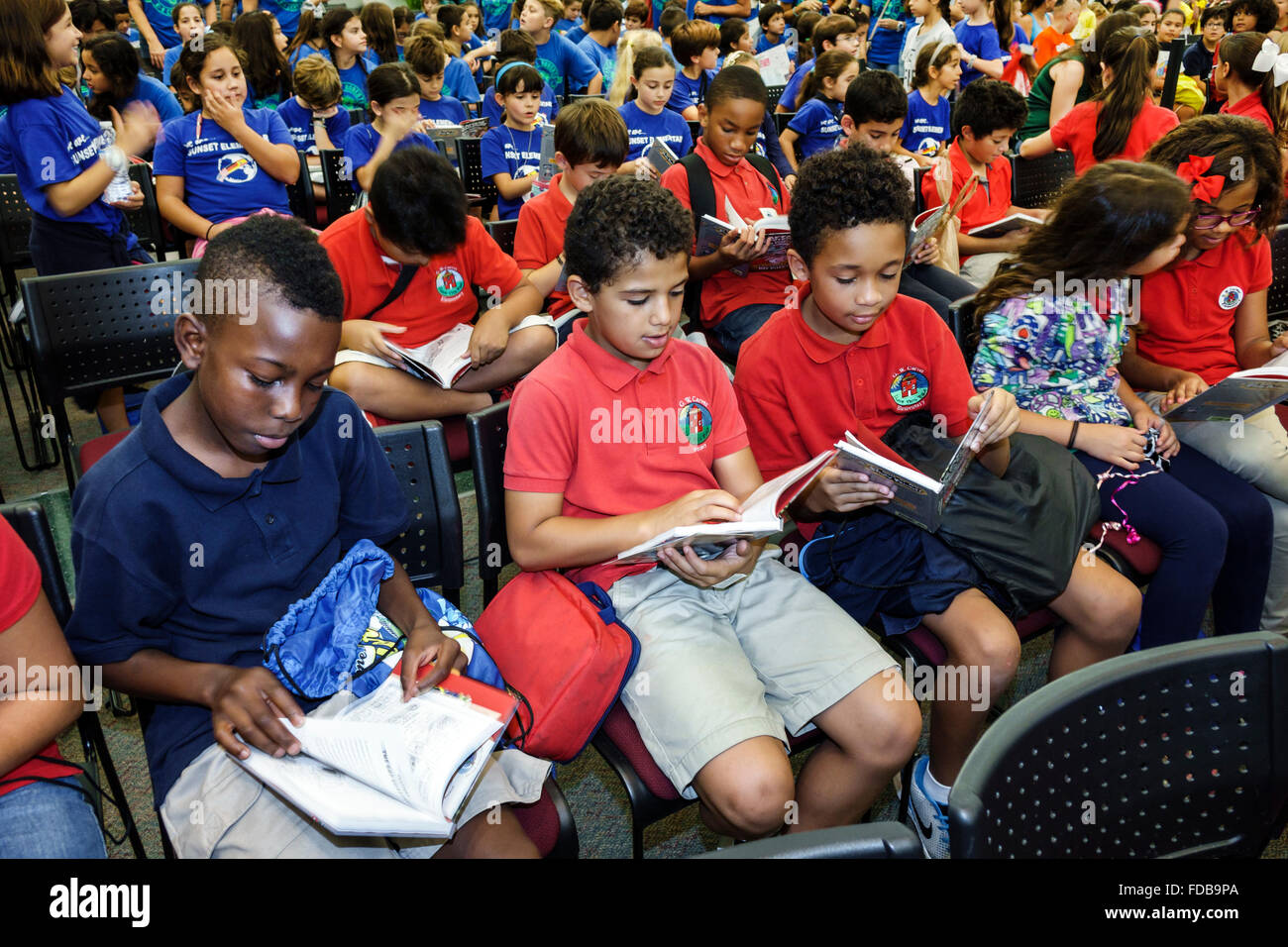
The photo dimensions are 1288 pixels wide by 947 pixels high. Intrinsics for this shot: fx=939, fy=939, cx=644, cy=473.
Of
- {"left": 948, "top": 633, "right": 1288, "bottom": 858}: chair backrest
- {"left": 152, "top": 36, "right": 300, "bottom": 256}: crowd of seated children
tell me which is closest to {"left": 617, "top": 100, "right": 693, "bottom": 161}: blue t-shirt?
{"left": 152, "top": 36, "right": 300, "bottom": 256}: crowd of seated children

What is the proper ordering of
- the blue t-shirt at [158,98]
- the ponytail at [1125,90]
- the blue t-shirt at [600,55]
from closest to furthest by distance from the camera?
the ponytail at [1125,90] < the blue t-shirt at [158,98] < the blue t-shirt at [600,55]

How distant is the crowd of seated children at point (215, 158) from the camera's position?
147 inches

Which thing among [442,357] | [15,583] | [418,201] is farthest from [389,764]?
[418,201]

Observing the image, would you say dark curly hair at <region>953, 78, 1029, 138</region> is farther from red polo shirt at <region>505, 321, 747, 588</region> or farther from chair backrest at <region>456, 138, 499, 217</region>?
red polo shirt at <region>505, 321, 747, 588</region>

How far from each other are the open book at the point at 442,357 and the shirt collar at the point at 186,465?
1.02 m

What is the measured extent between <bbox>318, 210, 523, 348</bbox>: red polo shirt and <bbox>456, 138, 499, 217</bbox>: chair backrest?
205 cm

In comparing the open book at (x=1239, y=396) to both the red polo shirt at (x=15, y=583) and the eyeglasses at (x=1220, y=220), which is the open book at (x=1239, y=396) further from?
the red polo shirt at (x=15, y=583)

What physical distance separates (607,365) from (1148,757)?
1069mm

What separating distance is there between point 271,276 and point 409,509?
536 mm

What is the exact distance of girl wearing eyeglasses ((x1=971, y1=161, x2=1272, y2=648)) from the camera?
215 cm

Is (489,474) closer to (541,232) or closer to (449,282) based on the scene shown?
(449,282)

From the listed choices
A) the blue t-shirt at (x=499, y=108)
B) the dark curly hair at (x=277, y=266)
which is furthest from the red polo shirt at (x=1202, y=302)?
the blue t-shirt at (x=499, y=108)

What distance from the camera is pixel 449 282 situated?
288cm

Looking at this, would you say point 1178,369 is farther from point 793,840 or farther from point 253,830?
point 253,830
